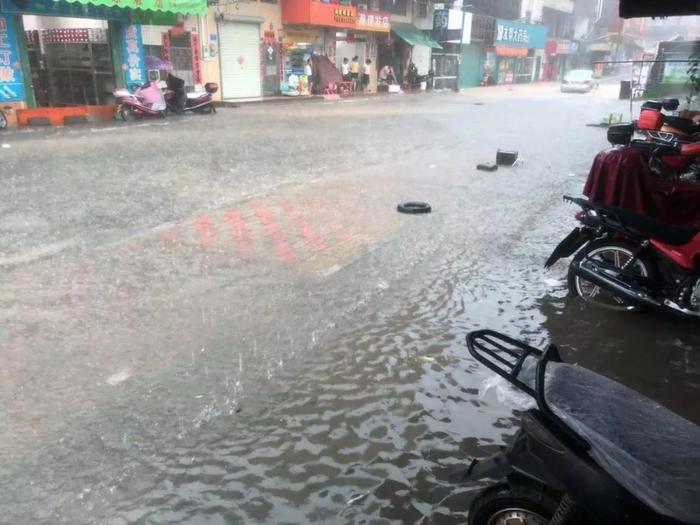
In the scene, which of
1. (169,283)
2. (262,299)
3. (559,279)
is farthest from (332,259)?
(559,279)

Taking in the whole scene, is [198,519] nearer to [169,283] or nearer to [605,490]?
[605,490]

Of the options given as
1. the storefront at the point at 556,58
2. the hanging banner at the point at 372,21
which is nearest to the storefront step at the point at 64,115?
the hanging banner at the point at 372,21

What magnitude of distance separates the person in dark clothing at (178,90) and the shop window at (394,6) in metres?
20.0

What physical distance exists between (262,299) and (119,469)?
2203 mm

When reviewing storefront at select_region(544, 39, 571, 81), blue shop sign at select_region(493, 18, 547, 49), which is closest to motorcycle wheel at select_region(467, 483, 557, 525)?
blue shop sign at select_region(493, 18, 547, 49)

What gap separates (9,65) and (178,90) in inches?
186

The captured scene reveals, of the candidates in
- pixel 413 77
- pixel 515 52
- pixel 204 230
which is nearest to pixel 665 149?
pixel 204 230

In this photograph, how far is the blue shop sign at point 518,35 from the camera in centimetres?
4606

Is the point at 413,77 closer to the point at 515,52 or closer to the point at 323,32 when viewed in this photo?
the point at 323,32

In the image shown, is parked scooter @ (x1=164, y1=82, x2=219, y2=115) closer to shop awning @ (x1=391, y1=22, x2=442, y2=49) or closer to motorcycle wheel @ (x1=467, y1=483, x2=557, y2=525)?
motorcycle wheel @ (x1=467, y1=483, x2=557, y2=525)

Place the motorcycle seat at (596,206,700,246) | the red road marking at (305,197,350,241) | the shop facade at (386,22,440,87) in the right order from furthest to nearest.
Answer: the shop facade at (386,22,440,87) → the red road marking at (305,197,350,241) → the motorcycle seat at (596,206,700,246)

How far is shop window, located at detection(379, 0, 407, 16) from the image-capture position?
3478cm

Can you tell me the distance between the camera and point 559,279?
5.48 meters

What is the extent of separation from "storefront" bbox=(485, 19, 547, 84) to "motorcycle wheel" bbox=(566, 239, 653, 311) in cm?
4522
